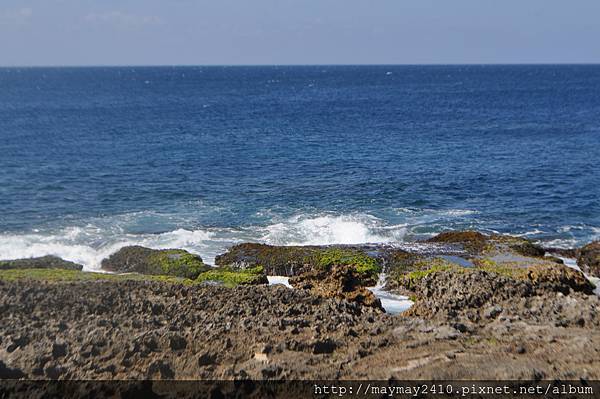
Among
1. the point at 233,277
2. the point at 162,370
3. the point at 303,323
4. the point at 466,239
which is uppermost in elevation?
the point at 162,370

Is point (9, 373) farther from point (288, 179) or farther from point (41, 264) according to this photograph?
point (288, 179)

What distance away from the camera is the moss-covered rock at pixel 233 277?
29156 mm

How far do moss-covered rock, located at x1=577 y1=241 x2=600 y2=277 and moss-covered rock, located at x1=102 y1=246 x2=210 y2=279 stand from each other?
21.3 m

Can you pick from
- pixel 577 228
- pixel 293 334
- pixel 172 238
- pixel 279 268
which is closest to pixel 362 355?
pixel 293 334

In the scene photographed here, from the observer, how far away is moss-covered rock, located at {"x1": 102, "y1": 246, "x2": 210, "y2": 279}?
104ft

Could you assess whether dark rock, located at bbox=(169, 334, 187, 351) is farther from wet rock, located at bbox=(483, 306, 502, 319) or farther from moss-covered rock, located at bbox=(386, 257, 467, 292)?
moss-covered rock, located at bbox=(386, 257, 467, 292)

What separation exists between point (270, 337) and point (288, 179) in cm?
3646

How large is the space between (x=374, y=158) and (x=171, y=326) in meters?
47.2

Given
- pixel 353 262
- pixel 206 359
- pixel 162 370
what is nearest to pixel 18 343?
pixel 162 370

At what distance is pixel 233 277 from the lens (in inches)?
1164

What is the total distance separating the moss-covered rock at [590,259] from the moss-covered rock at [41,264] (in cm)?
2834

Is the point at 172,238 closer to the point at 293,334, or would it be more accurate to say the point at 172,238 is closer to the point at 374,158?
the point at 293,334

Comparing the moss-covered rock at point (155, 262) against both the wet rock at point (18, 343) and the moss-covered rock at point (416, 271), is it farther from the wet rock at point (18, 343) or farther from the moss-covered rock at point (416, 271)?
the wet rock at point (18, 343)

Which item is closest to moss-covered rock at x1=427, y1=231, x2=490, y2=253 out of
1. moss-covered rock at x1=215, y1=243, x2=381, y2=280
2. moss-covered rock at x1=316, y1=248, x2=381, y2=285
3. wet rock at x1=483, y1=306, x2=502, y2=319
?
moss-covered rock at x1=215, y1=243, x2=381, y2=280
